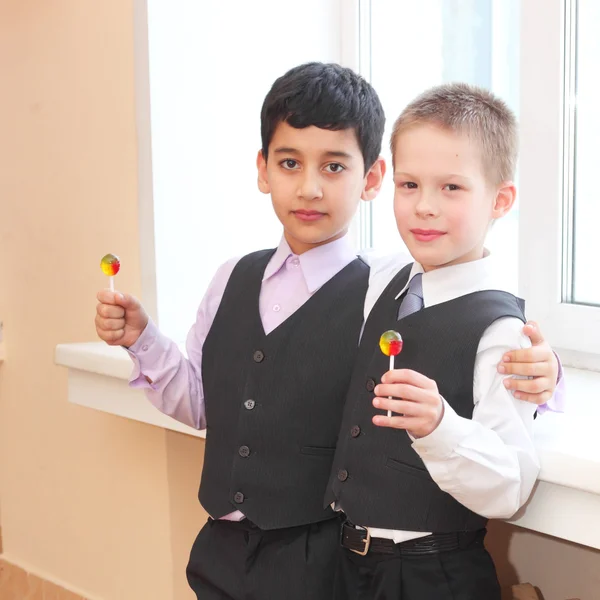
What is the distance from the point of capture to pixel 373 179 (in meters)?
1.29

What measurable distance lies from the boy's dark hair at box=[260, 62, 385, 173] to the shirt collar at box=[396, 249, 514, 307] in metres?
0.26

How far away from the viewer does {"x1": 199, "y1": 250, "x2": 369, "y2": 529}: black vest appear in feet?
3.94

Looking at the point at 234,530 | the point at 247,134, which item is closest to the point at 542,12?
the point at 247,134

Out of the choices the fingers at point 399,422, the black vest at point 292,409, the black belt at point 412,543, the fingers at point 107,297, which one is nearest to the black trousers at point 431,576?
the black belt at point 412,543

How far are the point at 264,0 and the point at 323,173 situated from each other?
2.46ft

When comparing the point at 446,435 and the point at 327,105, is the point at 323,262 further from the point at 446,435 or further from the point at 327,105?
the point at 446,435

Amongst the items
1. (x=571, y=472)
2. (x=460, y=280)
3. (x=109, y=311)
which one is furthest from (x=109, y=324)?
(x=571, y=472)

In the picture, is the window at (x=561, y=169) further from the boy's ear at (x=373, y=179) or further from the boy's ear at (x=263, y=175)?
the boy's ear at (x=263, y=175)

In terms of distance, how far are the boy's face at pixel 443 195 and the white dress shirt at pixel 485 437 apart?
0.03m

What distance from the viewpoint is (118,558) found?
6.55 feet

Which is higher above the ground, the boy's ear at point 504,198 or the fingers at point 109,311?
the boy's ear at point 504,198

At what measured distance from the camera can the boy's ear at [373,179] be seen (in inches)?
50.5

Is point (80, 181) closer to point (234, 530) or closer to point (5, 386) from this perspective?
point (5, 386)

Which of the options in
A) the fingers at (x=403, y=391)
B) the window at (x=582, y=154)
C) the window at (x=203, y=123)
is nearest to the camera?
the fingers at (x=403, y=391)
